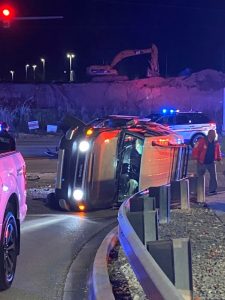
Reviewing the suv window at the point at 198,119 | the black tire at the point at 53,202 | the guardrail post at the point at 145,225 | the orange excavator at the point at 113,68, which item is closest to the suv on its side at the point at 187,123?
the suv window at the point at 198,119

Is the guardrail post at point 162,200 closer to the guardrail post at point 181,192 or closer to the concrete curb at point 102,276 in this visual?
the guardrail post at point 181,192

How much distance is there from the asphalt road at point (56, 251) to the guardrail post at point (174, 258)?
5.64ft

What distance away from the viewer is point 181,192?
1161 centimetres

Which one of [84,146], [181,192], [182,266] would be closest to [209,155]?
[181,192]

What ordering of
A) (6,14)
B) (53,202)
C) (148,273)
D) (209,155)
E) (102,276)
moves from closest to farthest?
1. (148,273)
2. (102,276)
3. (53,202)
4. (209,155)
5. (6,14)

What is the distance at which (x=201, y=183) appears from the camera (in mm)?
12469

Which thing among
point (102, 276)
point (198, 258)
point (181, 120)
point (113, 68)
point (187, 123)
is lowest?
point (198, 258)

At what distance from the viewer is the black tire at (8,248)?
20.1 ft

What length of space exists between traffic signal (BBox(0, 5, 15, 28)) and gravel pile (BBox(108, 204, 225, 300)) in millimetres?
10416

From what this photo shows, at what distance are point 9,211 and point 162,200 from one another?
4.04 m

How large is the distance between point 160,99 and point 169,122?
2784 cm

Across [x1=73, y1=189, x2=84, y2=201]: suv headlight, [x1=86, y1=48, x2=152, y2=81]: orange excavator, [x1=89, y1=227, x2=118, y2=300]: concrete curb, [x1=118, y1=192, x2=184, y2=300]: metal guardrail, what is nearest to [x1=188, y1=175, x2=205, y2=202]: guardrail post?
[x1=73, y1=189, x2=84, y2=201]: suv headlight

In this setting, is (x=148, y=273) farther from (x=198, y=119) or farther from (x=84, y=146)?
(x=198, y=119)

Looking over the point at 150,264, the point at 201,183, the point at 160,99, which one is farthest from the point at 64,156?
the point at 160,99
